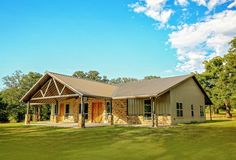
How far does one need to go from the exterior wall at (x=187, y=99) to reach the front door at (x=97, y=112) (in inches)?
307

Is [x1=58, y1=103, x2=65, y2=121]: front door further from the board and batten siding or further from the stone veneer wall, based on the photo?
the board and batten siding

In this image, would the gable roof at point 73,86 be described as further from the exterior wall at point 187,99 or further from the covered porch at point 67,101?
the exterior wall at point 187,99

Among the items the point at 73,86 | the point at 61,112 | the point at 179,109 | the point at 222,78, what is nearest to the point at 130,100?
the point at 179,109

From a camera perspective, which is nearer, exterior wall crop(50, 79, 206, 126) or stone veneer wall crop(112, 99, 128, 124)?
exterior wall crop(50, 79, 206, 126)

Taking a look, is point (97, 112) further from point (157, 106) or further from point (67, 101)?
point (157, 106)

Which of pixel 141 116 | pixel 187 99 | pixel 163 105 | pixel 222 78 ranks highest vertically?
pixel 222 78

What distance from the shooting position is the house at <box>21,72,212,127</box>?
67.3 ft

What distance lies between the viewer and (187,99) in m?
24.0

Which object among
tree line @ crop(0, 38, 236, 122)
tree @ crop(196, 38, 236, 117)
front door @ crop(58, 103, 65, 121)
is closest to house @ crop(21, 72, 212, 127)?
front door @ crop(58, 103, 65, 121)

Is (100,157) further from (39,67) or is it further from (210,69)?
(39,67)

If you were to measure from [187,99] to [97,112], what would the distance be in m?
9.46

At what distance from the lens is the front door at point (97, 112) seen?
985 inches

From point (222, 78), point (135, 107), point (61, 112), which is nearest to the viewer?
point (135, 107)

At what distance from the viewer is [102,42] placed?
69.4 ft
